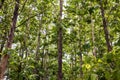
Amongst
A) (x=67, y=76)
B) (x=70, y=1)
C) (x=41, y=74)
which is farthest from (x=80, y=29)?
(x=67, y=76)

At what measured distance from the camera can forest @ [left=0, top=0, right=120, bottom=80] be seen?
18.2 ft

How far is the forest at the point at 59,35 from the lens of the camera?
5.56 m

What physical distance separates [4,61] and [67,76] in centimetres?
1449

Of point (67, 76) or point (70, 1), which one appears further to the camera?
point (67, 76)

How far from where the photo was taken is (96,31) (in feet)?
64.3

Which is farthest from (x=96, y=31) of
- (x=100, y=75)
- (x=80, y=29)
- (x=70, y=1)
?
(x=100, y=75)

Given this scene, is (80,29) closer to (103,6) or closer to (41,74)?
(41,74)

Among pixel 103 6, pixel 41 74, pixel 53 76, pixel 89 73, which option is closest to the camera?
pixel 89 73

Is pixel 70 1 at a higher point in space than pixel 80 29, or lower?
higher

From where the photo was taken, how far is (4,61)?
999cm

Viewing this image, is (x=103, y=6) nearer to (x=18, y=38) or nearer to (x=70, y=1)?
(x=70, y=1)

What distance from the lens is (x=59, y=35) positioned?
15406 mm

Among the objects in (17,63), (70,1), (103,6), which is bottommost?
(17,63)

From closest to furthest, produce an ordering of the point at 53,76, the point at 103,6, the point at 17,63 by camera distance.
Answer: the point at 103,6
the point at 17,63
the point at 53,76
